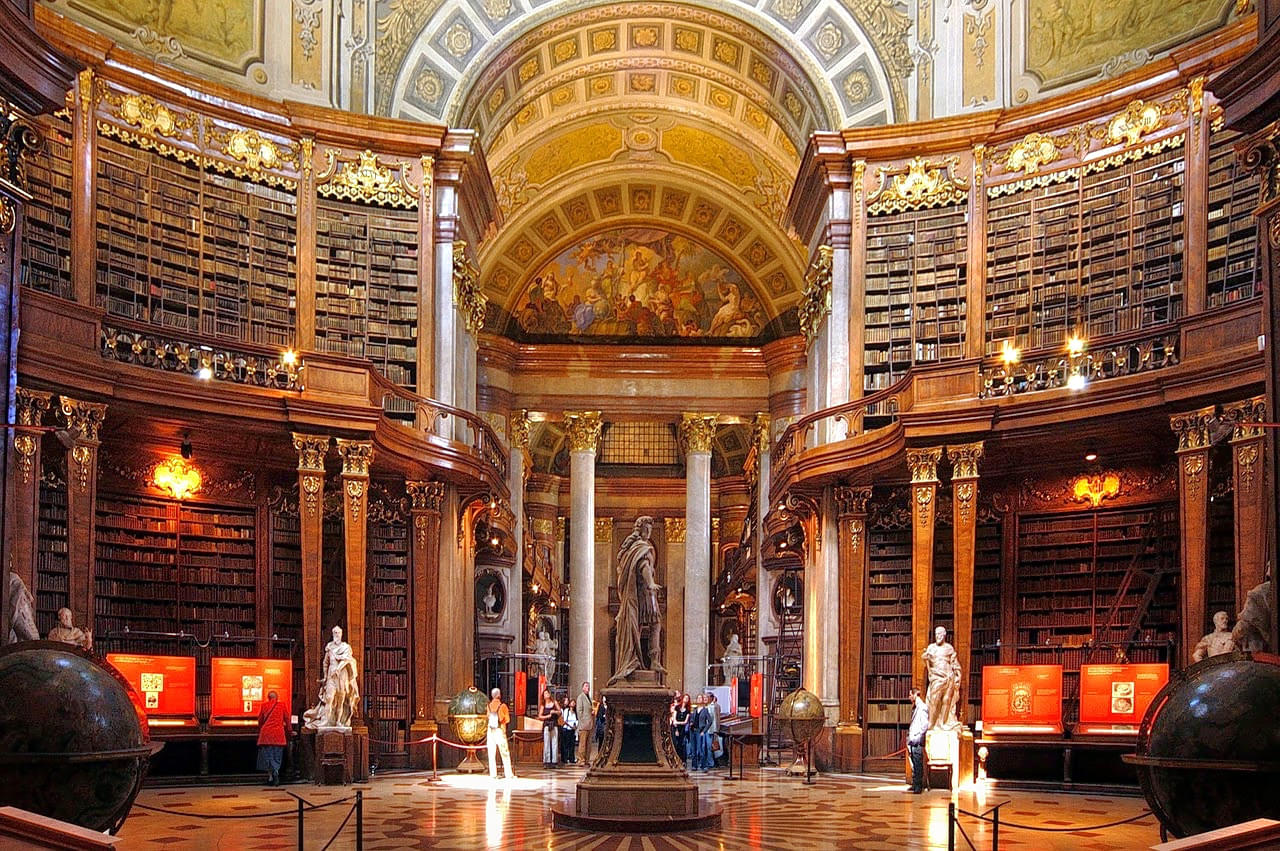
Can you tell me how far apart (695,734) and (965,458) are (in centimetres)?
634

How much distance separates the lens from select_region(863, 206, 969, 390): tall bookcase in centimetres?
1905

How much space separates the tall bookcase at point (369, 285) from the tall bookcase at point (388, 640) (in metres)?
2.25

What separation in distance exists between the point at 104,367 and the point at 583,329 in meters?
16.2

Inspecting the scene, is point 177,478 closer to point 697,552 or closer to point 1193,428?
point 1193,428

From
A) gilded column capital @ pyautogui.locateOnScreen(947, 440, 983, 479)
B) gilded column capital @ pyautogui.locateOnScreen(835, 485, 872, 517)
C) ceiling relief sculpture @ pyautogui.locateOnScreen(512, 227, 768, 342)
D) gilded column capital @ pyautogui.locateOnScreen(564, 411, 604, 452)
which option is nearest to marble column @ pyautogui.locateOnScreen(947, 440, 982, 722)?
gilded column capital @ pyautogui.locateOnScreen(947, 440, 983, 479)

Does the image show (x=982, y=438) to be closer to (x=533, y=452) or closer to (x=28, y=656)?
(x=28, y=656)

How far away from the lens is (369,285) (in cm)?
1947

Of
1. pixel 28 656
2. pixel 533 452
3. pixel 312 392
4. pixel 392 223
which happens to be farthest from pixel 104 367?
pixel 533 452

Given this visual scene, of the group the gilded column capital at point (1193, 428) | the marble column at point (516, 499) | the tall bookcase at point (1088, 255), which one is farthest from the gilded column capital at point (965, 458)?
the marble column at point (516, 499)

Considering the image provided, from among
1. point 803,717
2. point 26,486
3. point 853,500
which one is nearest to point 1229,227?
point 853,500

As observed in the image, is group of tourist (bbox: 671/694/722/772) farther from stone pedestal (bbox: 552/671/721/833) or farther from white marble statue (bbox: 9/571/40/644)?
white marble statue (bbox: 9/571/40/644)

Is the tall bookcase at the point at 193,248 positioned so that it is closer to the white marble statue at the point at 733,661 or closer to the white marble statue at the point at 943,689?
the white marble statue at the point at 943,689

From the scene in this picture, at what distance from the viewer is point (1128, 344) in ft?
50.8

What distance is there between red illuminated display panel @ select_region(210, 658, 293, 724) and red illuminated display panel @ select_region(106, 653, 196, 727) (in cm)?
29
